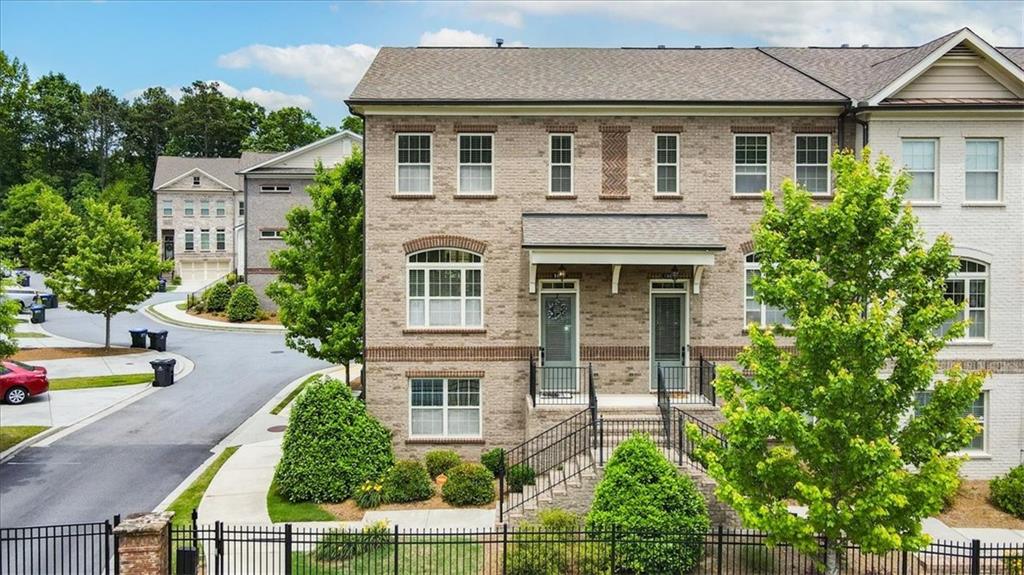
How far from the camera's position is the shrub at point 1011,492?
17109 mm

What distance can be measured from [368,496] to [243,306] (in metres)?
33.8

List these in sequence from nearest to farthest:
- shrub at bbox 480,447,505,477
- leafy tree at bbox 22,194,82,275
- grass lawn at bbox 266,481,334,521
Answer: grass lawn at bbox 266,481,334,521
shrub at bbox 480,447,505,477
leafy tree at bbox 22,194,82,275

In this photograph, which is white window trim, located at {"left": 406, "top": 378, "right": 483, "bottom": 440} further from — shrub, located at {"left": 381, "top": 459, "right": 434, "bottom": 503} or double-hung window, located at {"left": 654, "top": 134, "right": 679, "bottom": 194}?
double-hung window, located at {"left": 654, "top": 134, "right": 679, "bottom": 194}

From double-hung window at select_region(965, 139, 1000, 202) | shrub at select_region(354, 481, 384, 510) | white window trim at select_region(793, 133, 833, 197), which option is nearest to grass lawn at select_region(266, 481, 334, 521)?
shrub at select_region(354, 481, 384, 510)

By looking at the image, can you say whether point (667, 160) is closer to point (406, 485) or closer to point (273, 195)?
point (406, 485)

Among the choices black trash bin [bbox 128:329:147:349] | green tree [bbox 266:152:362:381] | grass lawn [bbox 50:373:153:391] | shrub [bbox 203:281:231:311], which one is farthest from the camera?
shrub [bbox 203:281:231:311]

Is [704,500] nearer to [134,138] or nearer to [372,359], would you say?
[372,359]

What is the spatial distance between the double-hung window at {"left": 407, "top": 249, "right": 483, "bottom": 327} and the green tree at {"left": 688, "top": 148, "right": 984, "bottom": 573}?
8512 mm

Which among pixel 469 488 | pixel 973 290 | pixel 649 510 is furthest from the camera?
pixel 973 290

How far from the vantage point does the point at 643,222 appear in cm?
1959

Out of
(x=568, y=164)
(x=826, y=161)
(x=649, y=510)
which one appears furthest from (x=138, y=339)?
(x=826, y=161)

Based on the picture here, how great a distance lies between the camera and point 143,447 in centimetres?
2227

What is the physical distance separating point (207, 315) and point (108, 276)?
45.7ft

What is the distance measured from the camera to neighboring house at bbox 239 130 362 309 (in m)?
51.4
